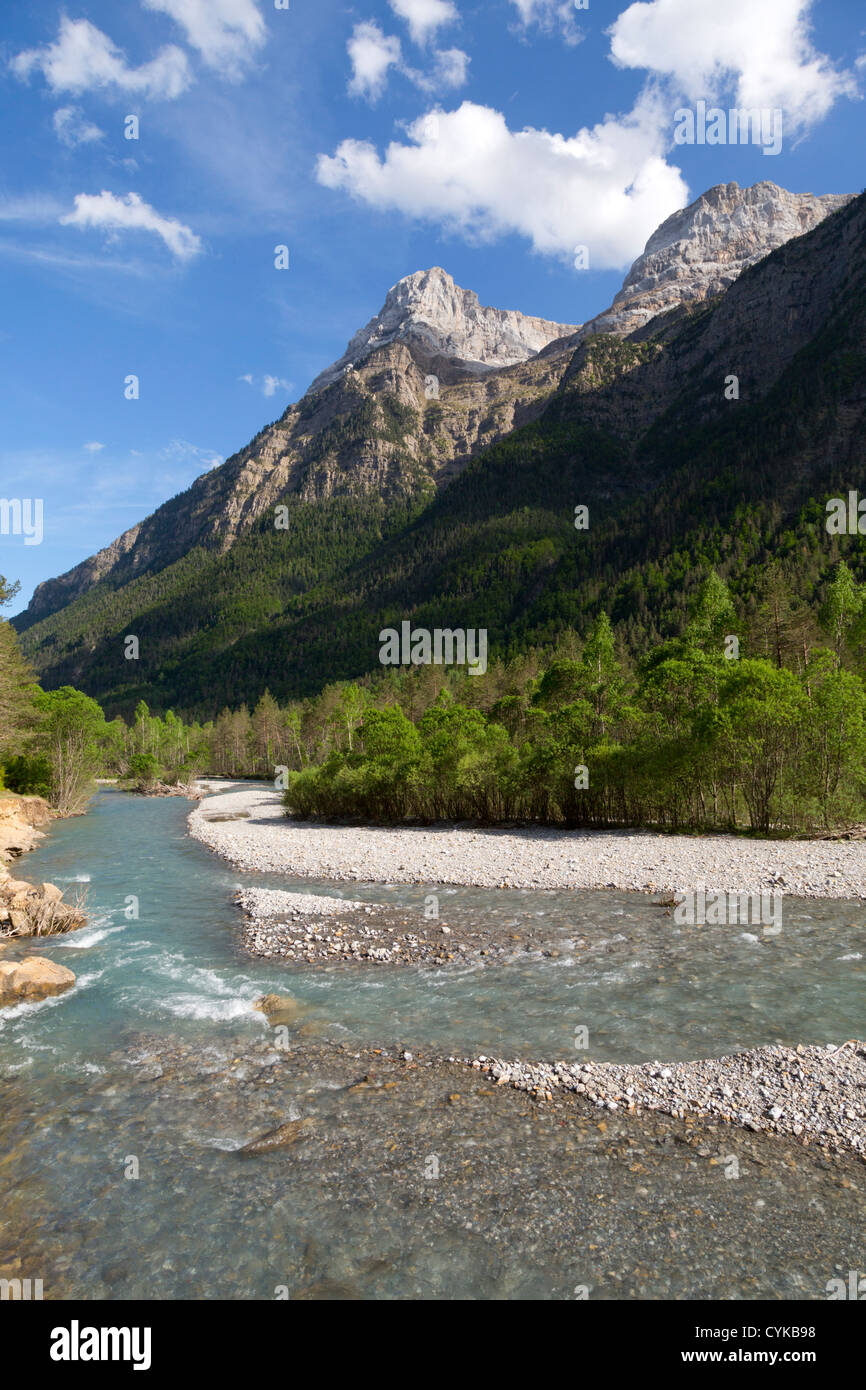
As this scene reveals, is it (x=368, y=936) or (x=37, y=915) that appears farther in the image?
(x=37, y=915)

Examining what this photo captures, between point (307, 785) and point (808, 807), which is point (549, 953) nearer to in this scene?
point (808, 807)

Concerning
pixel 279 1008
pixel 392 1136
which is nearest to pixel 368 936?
pixel 279 1008

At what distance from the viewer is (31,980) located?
57.3 feet

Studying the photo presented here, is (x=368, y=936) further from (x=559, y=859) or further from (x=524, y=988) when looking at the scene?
(x=559, y=859)

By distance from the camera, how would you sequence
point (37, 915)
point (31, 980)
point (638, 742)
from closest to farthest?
1. point (31, 980)
2. point (37, 915)
3. point (638, 742)

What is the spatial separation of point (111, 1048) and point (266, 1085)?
179 inches

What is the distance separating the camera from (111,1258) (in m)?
8.18

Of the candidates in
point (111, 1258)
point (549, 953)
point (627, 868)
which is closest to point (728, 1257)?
point (111, 1258)

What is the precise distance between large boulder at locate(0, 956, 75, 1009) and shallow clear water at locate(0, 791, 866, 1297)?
2.83ft

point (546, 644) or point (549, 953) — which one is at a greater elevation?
point (546, 644)

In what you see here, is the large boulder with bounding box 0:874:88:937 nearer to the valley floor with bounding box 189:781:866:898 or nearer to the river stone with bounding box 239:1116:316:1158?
the valley floor with bounding box 189:781:866:898

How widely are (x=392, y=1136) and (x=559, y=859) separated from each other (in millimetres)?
26061

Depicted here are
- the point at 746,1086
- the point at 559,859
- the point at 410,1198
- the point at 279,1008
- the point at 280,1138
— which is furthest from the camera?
the point at 559,859

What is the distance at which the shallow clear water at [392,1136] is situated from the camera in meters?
7.84
